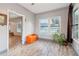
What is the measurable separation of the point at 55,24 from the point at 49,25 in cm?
28

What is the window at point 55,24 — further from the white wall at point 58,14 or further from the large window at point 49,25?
the white wall at point 58,14

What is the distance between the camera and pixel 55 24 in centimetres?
389

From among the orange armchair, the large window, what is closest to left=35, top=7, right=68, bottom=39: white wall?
the large window

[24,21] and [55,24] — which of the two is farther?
[24,21]

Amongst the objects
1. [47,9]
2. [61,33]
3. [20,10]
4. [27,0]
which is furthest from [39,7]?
[27,0]

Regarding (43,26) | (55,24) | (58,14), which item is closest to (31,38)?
(43,26)

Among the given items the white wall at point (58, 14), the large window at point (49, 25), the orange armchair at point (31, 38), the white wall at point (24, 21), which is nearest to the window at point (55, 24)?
the large window at point (49, 25)

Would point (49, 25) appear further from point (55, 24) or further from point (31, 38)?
point (31, 38)

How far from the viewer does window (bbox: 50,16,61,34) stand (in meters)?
3.82

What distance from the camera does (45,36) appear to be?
3928mm

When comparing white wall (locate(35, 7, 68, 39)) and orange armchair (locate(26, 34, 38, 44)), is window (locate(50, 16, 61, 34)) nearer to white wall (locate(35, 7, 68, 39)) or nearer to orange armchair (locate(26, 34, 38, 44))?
white wall (locate(35, 7, 68, 39))

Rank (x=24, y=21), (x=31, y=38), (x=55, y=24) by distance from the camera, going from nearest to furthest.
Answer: (x=55, y=24) < (x=31, y=38) < (x=24, y=21)

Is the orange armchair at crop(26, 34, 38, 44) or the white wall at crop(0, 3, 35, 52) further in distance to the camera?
the orange armchair at crop(26, 34, 38, 44)

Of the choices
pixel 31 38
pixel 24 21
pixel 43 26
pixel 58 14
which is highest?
pixel 58 14
